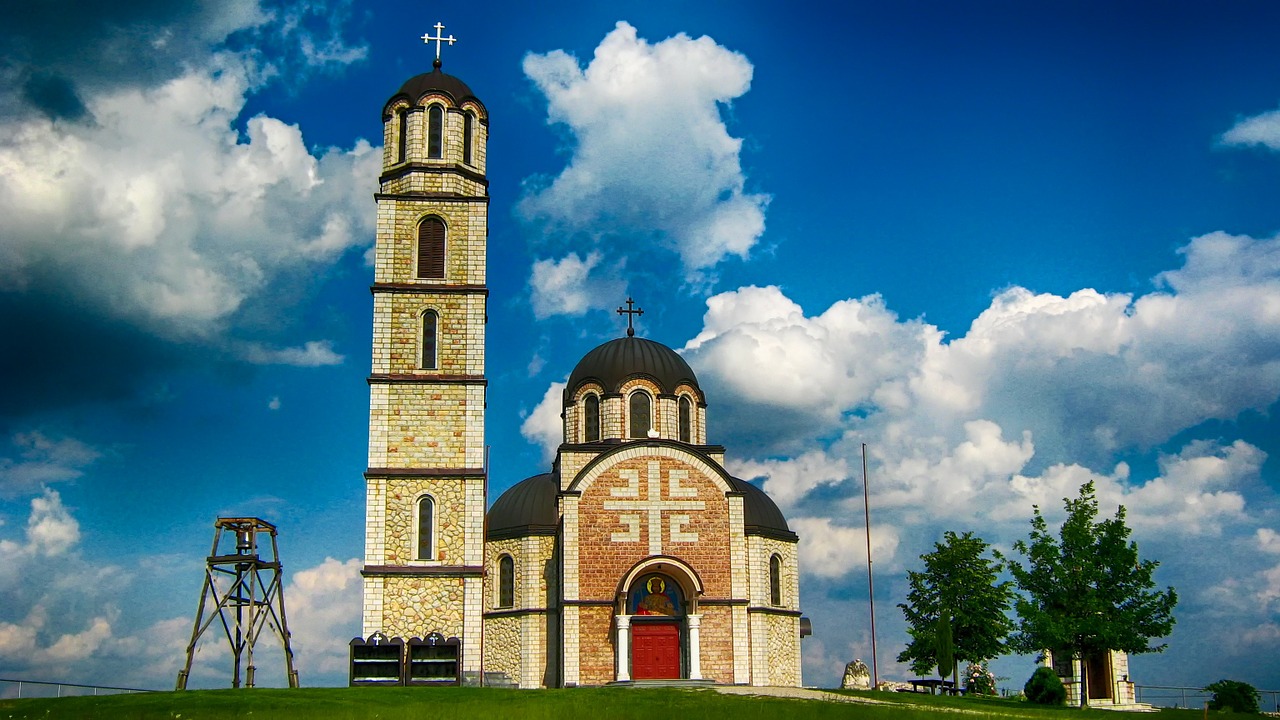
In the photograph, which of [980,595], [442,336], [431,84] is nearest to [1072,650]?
[980,595]

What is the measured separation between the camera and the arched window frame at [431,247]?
34438 mm

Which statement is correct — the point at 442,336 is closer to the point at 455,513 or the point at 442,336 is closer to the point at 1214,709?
the point at 455,513

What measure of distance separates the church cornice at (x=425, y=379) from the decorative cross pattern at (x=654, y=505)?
602 centimetres

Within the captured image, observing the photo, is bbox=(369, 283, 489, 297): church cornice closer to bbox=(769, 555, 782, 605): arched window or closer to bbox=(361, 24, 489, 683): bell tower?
bbox=(361, 24, 489, 683): bell tower

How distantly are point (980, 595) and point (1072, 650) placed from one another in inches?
315

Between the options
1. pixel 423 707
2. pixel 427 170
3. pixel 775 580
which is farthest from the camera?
pixel 775 580

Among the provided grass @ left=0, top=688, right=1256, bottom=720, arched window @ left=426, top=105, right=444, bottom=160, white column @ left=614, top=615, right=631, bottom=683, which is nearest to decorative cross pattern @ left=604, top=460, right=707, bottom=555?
white column @ left=614, top=615, right=631, bottom=683

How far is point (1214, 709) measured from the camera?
100 feet

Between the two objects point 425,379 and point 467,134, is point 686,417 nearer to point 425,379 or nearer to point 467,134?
point 425,379

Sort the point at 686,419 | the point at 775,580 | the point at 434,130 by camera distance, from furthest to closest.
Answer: the point at 686,419, the point at 775,580, the point at 434,130

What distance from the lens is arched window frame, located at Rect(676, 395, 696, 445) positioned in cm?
4066

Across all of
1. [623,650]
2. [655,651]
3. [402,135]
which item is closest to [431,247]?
[402,135]

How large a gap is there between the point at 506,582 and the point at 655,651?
600 cm

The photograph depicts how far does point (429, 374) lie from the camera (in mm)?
33188
